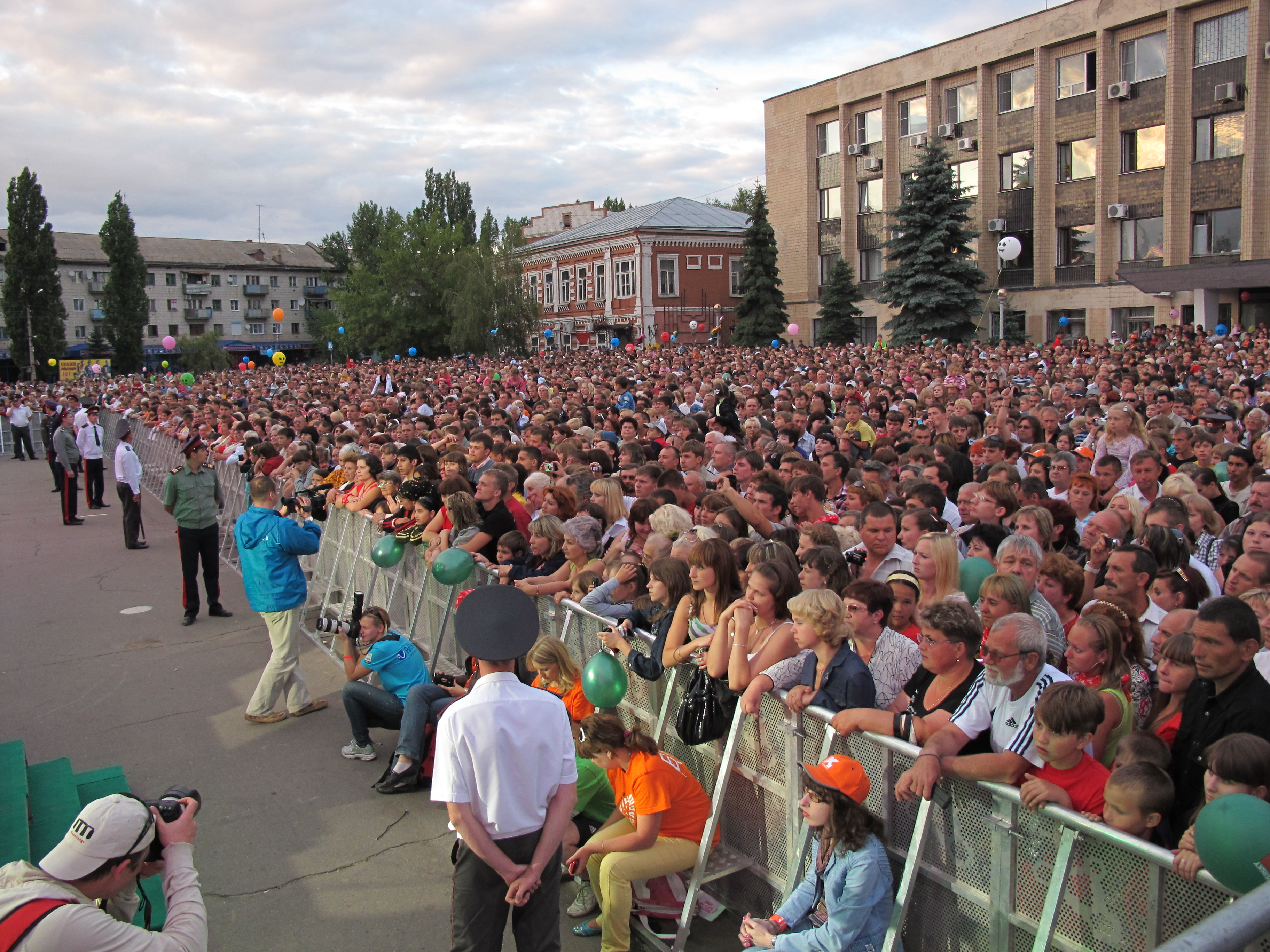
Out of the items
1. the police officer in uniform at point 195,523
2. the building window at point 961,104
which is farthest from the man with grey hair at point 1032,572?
the building window at point 961,104

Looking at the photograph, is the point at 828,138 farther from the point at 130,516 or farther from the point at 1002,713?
the point at 1002,713

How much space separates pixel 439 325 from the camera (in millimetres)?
66188

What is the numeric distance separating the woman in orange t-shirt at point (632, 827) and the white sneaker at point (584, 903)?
273 millimetres

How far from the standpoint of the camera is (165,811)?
3117 millimetres

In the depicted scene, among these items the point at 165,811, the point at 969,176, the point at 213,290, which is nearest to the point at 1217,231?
the point at 969,176

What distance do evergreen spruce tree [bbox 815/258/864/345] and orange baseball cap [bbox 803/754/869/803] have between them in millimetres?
41320

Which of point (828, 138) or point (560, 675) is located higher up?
point (828, 138)

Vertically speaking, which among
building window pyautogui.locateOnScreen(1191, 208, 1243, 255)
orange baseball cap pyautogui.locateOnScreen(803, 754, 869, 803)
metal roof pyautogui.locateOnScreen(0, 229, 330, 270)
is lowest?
orange baseball cap pyautogui.locateOnScreen(803, 754, 869, 803)

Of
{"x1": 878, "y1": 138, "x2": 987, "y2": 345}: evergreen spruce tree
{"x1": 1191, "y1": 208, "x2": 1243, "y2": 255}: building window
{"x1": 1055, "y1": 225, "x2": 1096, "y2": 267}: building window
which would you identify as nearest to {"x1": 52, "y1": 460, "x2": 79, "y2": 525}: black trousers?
{"x1": 878, "y1": 138, "x2": 987, "y2": 345}: evergreen spruce tree

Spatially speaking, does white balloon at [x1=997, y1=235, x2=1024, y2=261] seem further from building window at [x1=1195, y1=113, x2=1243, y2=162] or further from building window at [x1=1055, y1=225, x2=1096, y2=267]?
building window at [x1=1195, y1=113, x2=1243, y2=162]

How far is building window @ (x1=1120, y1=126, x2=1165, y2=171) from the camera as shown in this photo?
116ft

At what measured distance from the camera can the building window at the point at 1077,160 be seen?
37156 mm

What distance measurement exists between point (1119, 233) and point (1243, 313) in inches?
286

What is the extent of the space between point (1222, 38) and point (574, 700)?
127 feet
